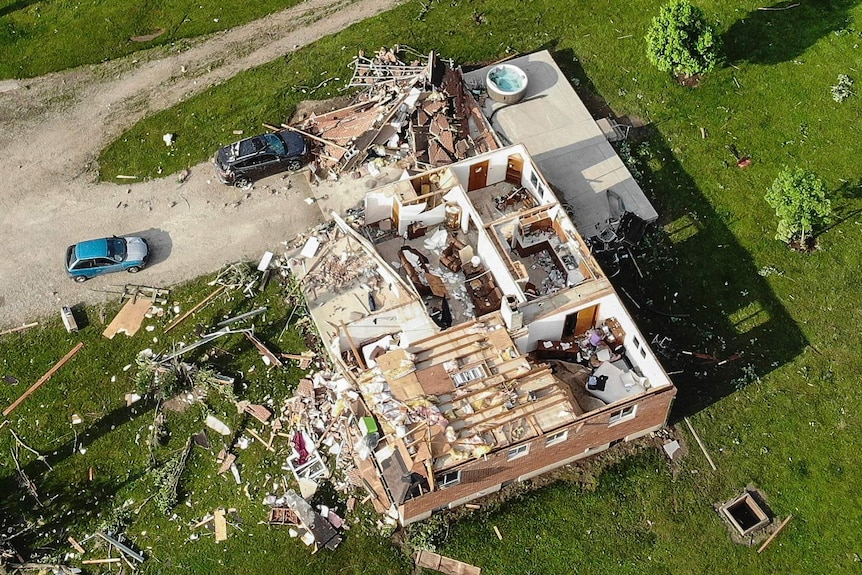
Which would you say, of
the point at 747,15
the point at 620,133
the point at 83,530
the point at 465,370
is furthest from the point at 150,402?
the point at 747,15

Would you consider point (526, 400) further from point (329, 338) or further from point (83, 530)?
point (83, 530)

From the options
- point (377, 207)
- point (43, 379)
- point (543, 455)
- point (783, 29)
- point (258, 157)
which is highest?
point (783, 29)

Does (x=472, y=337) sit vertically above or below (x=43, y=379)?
above

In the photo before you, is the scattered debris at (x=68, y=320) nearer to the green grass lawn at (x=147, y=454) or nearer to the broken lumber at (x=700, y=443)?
the green grass lawn at (x=147, y=454)

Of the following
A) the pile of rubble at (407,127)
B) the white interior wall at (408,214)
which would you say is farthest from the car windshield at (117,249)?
the white interior wall at (408,214)

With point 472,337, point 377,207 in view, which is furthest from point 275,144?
point 472,337

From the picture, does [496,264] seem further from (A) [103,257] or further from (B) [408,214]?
(A) [103,257]
